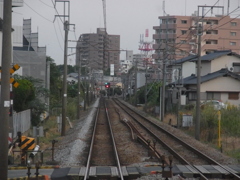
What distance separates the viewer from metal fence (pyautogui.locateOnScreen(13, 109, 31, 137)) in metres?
19.8

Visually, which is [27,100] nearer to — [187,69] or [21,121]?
[21,121]

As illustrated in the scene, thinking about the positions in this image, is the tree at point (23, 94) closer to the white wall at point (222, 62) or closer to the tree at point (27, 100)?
the tree at point (27, 100)

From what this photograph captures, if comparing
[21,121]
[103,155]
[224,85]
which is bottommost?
[103,155]

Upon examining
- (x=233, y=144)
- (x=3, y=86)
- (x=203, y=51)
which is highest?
(x=203, y=51)

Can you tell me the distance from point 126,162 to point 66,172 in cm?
296

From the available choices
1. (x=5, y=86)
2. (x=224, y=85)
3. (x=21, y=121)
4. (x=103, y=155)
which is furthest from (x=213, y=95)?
(x=5, y=86)

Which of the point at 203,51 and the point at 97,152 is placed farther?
the point at 203,51

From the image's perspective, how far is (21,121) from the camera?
70.7 feet

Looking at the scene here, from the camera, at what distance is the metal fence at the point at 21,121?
19781 mm

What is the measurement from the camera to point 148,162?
13445 mm

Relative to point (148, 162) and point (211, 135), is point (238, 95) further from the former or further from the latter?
point (148, 162)

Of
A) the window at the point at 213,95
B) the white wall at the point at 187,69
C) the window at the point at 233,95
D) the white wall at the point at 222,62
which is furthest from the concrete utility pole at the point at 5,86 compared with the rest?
the white wall at the point at 187,69


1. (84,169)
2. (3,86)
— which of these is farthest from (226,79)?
(3,86)

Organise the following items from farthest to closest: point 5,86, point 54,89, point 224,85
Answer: point 54,89 → point 224,85 → point 5,86
